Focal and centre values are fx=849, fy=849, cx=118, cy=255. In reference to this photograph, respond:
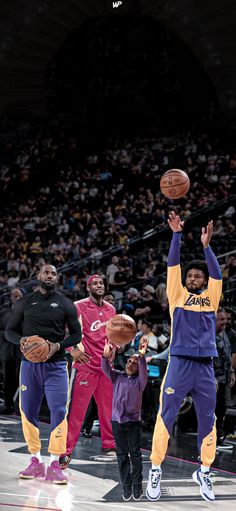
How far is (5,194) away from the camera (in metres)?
26.3

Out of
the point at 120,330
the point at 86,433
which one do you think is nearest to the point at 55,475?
the point at 120,330

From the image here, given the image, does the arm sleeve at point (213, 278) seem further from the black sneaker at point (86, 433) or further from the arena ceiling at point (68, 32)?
the arena ceiling at point (68, 32)

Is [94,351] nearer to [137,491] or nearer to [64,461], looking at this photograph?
[64,461]

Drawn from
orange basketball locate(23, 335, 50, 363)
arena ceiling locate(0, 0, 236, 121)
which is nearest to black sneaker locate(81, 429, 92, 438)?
orange basketball locate(23, 335, 50, 363)

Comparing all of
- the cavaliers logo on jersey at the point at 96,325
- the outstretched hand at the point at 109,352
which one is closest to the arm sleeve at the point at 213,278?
the outstretched hand at the point at 109,352

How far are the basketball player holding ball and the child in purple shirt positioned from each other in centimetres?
60

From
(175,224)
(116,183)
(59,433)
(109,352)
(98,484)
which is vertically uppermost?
(116,183)

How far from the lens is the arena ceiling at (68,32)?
26766 mm

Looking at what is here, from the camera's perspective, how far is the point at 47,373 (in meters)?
7.32

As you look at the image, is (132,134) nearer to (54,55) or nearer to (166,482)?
(54,55)

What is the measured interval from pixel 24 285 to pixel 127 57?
1563 centimetres

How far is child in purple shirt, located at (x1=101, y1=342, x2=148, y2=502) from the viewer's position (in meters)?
6.52

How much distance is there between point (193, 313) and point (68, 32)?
2490cm

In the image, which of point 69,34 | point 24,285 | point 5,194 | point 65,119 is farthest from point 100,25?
point 24,285
